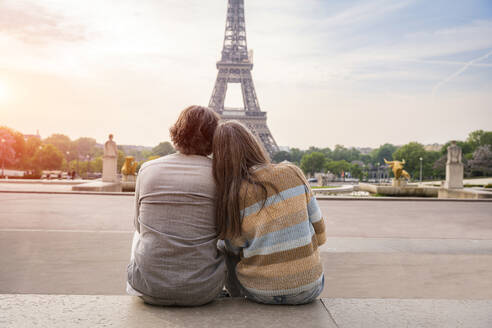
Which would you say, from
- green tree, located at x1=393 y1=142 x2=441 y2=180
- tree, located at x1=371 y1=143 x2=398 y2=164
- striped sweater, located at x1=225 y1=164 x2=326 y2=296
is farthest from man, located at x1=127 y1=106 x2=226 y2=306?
tree, located at x1=371 y1=143 x2=398 y2=164

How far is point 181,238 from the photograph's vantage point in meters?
2.61

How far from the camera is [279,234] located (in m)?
2.70

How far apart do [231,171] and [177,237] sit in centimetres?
49

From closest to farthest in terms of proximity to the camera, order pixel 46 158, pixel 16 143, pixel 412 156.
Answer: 1. pixel 16 143
2. pixel 46 158
3. pixel 412 156

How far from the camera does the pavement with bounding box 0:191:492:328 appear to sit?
2523 millimetres

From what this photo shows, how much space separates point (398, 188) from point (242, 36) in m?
52.0

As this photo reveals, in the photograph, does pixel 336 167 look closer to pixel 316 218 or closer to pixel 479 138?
pixel 479 138

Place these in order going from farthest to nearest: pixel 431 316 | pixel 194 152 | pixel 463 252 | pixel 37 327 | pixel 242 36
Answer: pixel 242 36 < pixel 463 252 < pixel 194 152 < pixel 431 316 < pixel 37 327

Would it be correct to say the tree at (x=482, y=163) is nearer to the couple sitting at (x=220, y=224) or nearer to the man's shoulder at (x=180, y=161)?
the couple sitting at (x=220, y=224)

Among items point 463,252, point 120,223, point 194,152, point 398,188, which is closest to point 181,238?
point 194,152

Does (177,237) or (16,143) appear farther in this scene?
(16,143)

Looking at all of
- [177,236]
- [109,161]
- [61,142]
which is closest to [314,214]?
[177,236]

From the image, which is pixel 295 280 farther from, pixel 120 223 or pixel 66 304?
pixel 120 223

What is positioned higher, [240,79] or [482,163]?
[240,79]
